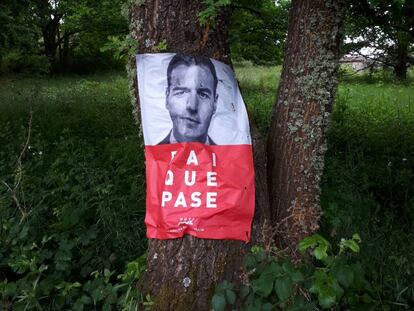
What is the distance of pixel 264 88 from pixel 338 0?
10917 mm

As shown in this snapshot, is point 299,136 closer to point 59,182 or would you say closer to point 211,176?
point 211,176

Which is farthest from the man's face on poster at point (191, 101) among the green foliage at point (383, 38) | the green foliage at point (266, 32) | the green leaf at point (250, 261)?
the green foliage at point (266, 32)

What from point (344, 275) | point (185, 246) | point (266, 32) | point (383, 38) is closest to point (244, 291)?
point (185, 246)

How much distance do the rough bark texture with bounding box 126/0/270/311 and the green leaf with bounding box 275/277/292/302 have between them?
447mm

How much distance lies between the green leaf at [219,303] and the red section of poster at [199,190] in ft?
1.03

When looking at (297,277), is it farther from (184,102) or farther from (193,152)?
(184,102)

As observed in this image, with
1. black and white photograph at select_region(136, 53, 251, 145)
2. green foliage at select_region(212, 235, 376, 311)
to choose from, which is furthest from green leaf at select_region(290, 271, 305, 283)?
black and white photograph at select_region(136, 53, 251, 145)

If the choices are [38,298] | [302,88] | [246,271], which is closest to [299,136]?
[302,88]

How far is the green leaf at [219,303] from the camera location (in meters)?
2.34

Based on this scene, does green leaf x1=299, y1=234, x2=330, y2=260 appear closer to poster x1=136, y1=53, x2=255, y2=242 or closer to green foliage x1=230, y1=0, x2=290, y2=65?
poster x1=136, y1=53, x2=255, y2=242

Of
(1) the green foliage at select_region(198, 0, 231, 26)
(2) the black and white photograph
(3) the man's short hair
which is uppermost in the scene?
(1) the green foliage at select_region(198, 0, 231, 26)

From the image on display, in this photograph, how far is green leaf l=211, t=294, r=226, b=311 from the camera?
2.34m

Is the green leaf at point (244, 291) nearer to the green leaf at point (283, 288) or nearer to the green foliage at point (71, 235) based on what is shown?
the green leaf at point (283, 288)

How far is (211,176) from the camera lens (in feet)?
8.21
